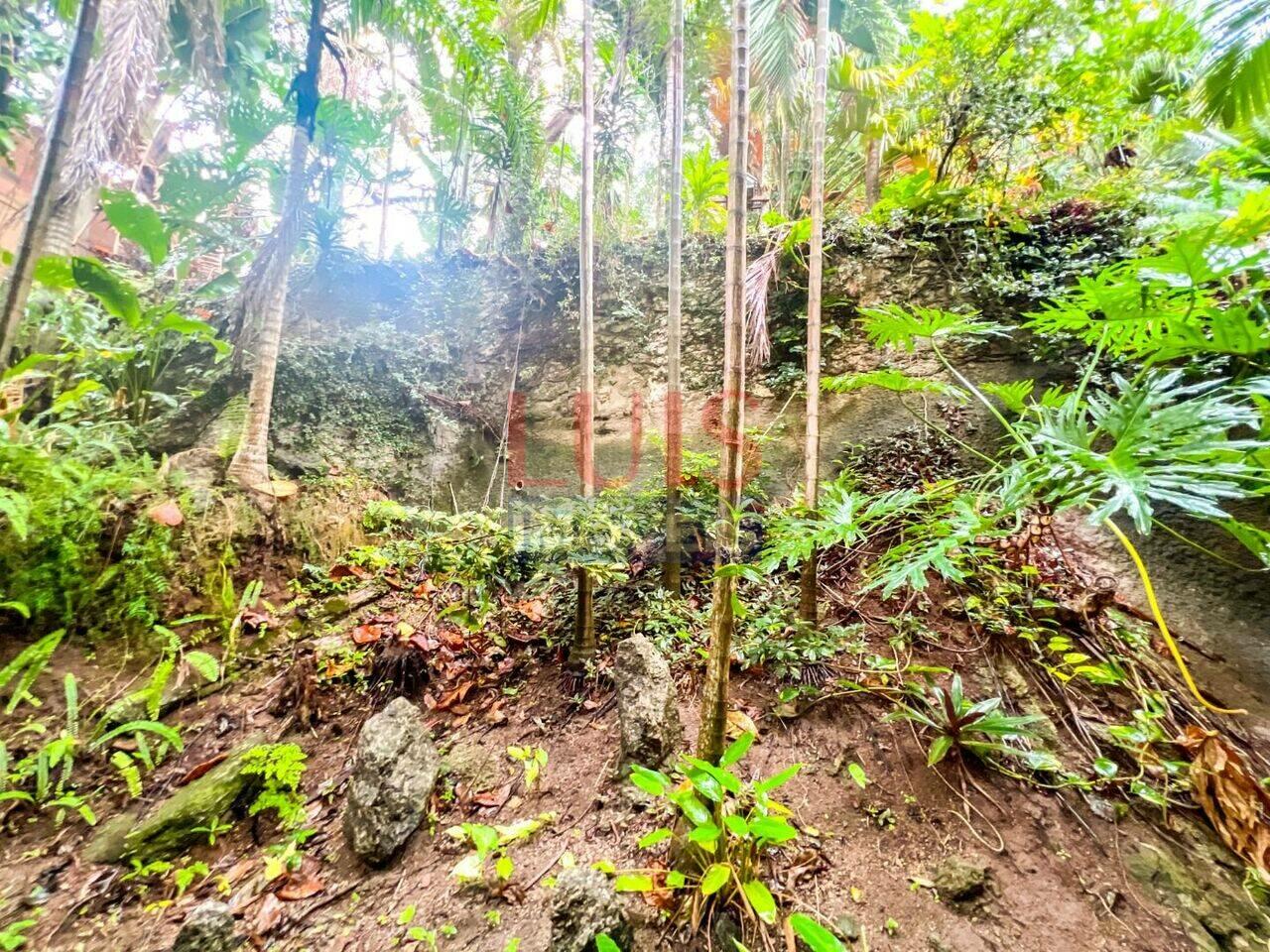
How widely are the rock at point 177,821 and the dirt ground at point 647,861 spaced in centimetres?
7

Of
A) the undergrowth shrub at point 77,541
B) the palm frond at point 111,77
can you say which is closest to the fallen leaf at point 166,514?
the undergrowth shrub at point 77,541

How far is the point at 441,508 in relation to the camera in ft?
16.9

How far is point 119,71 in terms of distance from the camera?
9.50 ft

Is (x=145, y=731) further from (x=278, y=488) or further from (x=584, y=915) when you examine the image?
(x=584, y=915)

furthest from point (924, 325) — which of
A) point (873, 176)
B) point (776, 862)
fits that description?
point (873, 176)

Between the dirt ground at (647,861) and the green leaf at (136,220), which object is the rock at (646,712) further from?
the green leaf at (136,220)

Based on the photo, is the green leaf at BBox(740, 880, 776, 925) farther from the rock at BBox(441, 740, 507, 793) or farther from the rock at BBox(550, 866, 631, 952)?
the rock at BBox(441, 740, 507, 793)

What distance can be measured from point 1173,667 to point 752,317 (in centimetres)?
350

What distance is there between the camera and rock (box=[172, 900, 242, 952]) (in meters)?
1.48

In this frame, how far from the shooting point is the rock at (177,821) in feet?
6.28

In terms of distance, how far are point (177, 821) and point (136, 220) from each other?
11.9 ft


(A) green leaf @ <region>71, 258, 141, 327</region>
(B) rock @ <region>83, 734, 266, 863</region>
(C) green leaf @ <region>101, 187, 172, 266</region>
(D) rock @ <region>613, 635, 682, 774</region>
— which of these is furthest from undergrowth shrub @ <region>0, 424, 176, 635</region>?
(D) rock @ <region>613, 635, 682, 774</region>

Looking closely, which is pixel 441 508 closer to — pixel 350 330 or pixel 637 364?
pixel 350 330

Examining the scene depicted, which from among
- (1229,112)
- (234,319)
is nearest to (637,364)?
(234,319)
